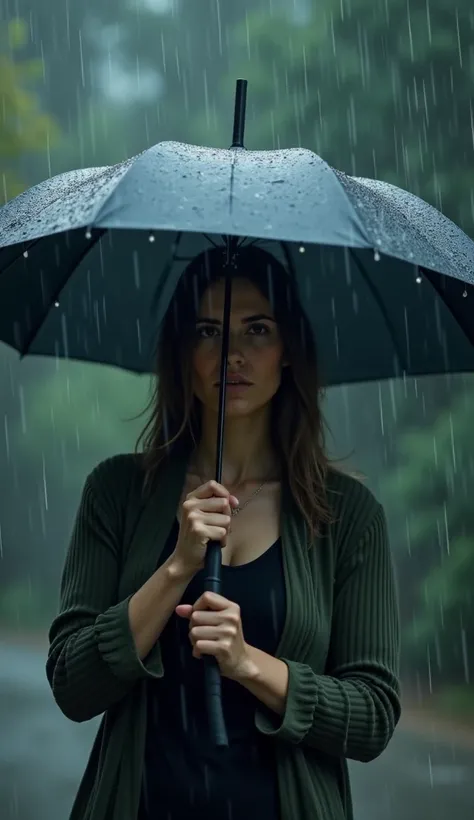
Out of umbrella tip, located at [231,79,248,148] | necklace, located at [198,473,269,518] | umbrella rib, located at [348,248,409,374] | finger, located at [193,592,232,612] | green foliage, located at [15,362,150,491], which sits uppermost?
green foliage, located at [15,362,150,491]

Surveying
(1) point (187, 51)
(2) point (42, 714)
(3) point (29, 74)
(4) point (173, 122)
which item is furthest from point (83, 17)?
(2) point (42, 714)

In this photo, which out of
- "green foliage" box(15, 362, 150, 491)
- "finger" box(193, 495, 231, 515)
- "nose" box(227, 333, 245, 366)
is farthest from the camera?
"green foliage" box(15, 362, 150, 491)

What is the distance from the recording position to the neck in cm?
309

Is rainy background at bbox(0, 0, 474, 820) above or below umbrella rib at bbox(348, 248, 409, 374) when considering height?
above

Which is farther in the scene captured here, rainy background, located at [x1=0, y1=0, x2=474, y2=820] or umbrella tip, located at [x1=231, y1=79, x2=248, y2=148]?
rainy background, located at [x1=0, y1=0, x2=474, y2=820]

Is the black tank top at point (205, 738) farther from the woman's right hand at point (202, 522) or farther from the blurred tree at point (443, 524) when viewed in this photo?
the blurred tree at point (443, 524)

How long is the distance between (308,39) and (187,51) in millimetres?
6610

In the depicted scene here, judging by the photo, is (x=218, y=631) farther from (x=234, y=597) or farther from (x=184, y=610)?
(x=234, y=597)

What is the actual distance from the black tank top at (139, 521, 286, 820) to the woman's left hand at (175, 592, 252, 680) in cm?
18

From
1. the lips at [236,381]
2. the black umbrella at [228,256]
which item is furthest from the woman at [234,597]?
the black umbrella at [228,256]

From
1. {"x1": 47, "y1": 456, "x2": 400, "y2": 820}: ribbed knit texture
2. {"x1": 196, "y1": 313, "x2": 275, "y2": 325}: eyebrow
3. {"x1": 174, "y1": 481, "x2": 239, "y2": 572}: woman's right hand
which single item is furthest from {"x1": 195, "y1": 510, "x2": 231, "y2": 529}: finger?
{"x1": 196, "y1": 313, "x2": 275, "y2": 325}: eyebrow

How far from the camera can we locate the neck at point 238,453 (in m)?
3.09

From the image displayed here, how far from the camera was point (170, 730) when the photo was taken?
2750mm

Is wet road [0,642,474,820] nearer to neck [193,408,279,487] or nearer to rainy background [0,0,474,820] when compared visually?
rainy background [0,0,474,820]
